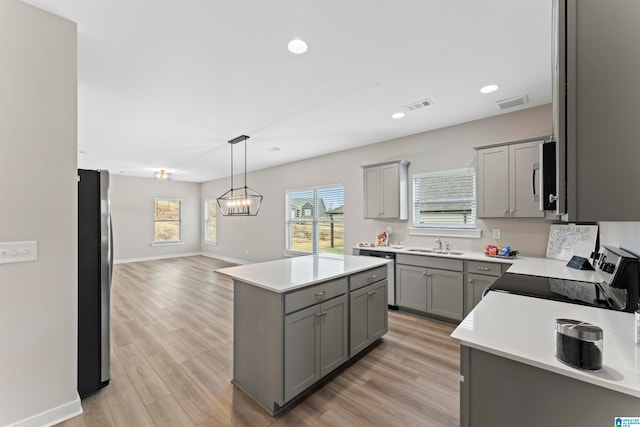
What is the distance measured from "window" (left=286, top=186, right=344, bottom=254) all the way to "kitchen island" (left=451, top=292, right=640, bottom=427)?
Result: 4.34 metres

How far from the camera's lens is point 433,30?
6.46ft

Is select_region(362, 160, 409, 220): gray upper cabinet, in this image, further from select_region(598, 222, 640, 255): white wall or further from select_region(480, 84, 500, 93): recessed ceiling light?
select_region(598, 222, 640, 255): white wall

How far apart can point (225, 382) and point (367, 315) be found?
1.45 m

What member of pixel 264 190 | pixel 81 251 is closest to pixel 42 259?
pixel 81 251

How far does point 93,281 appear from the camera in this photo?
7.22 feet

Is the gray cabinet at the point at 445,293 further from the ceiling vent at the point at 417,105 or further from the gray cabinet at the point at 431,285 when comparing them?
the ceiling vent at the point at 417,105

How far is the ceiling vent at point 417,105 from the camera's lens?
3.20 metres

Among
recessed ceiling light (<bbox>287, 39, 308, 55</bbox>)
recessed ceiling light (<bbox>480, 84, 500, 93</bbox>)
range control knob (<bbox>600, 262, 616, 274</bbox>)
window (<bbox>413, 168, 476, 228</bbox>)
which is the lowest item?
range control knob (<bbox>600, 262, 616, 274</bbox>)

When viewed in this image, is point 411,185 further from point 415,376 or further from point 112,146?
point 112,146

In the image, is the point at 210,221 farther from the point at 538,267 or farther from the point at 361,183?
the point at 538,267

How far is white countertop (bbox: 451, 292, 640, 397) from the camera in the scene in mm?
879

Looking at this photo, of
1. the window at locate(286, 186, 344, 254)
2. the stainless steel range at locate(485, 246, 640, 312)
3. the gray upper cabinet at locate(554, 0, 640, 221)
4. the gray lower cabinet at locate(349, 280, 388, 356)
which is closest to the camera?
the gray upper cabinet at locate(554, 0, 640, 221)

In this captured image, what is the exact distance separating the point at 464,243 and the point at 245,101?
3570 mm

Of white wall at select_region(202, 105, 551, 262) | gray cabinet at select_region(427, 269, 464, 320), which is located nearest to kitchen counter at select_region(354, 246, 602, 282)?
gray cabinet at select_region(427, 269, 464, 320)
